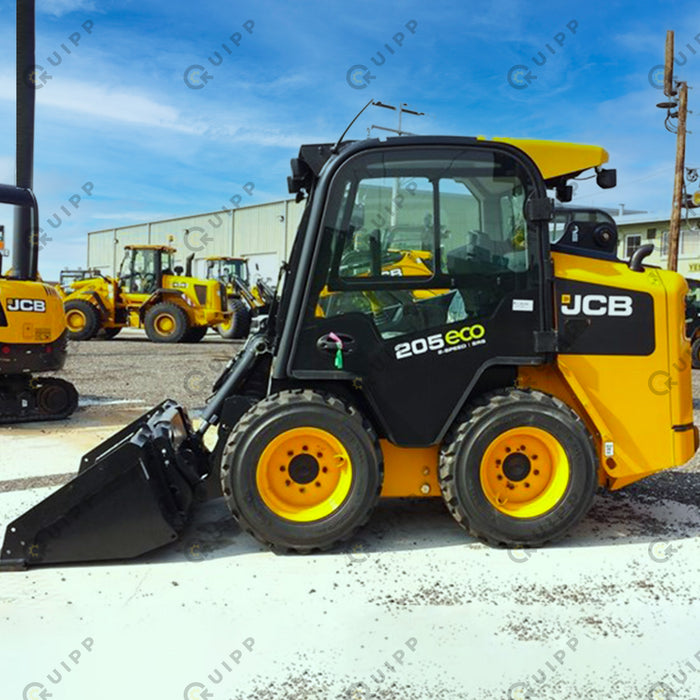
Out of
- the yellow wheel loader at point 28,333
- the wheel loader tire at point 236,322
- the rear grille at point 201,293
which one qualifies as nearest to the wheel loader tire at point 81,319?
the rear grille at point 201,293

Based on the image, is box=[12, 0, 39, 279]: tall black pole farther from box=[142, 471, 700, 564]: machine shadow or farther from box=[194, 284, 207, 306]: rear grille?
box=[142, 471, 700, 564]: machine shadow

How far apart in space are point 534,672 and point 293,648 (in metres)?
0.93

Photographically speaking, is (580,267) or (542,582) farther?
(580,267)

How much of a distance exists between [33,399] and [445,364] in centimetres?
497

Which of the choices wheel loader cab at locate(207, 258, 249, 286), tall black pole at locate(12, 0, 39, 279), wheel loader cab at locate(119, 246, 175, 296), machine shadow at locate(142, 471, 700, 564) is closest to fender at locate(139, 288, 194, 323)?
wheel loader cab at locate(119, 246, 175, 296)

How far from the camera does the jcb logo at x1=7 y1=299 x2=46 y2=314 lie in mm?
6602

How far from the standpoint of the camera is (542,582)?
3439mm

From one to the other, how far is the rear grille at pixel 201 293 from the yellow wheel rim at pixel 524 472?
15463mm

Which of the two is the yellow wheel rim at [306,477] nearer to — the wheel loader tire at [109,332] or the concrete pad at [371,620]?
the concrete pad at [371,620]

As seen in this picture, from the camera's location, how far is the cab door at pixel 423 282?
3707 mm

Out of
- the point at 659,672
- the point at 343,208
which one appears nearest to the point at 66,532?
the point at 343,208

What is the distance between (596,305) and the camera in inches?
151

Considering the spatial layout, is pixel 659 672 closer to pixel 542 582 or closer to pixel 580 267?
pixel 542 582

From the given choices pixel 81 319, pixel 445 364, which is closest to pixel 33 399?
pixel 445 364
